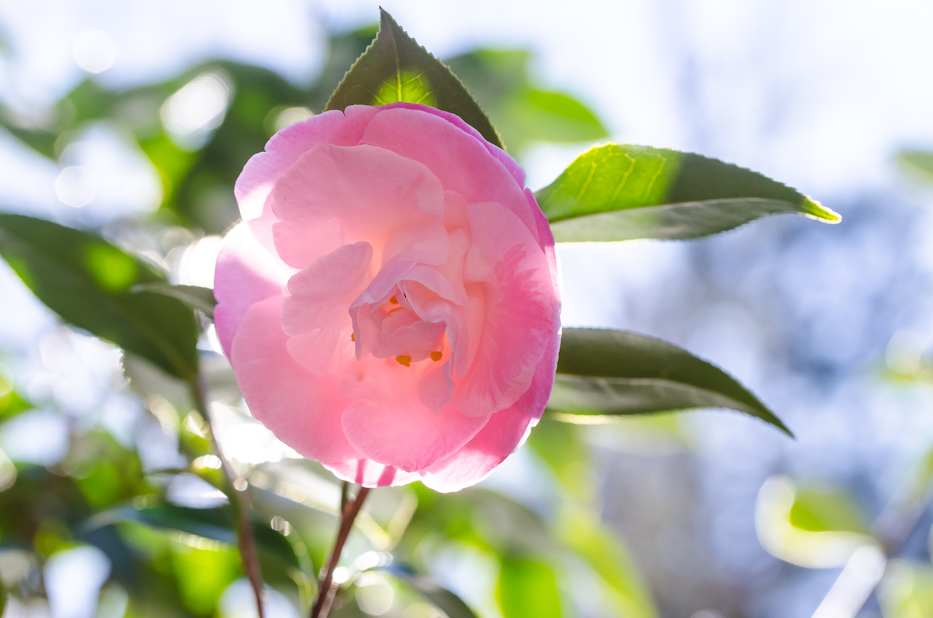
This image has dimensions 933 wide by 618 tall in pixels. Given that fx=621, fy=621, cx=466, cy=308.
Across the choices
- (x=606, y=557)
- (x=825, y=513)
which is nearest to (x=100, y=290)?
(x=606, y=557)

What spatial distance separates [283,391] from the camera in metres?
0.36

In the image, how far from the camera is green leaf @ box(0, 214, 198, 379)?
0.54 m

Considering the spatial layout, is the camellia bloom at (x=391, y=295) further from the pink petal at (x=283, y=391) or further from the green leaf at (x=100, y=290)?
the green leaf at (x=100, y=290)

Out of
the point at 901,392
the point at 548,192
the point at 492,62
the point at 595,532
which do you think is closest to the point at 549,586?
the point at 595,532

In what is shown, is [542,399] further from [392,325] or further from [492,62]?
[492,62]

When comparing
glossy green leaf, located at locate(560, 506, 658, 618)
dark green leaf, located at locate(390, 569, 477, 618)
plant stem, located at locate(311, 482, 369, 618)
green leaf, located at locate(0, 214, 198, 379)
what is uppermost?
green leaf, located at locate(0, 214, 198, 379)

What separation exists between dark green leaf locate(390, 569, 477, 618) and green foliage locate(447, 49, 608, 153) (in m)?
0.91

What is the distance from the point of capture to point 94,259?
0.55 meters

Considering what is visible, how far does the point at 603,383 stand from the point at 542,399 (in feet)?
0.47

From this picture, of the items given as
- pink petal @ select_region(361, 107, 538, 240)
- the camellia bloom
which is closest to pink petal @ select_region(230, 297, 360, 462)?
the camellia bloom

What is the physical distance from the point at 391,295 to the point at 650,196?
19cm

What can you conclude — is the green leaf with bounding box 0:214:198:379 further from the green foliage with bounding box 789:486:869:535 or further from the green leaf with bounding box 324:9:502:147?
the green foliage with bounding box 789:486:869:535

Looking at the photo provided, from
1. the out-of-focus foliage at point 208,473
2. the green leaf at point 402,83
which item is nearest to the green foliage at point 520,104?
the out-of-focus foliage at point 208,473

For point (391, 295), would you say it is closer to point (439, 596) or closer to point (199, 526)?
point (439, 596)
